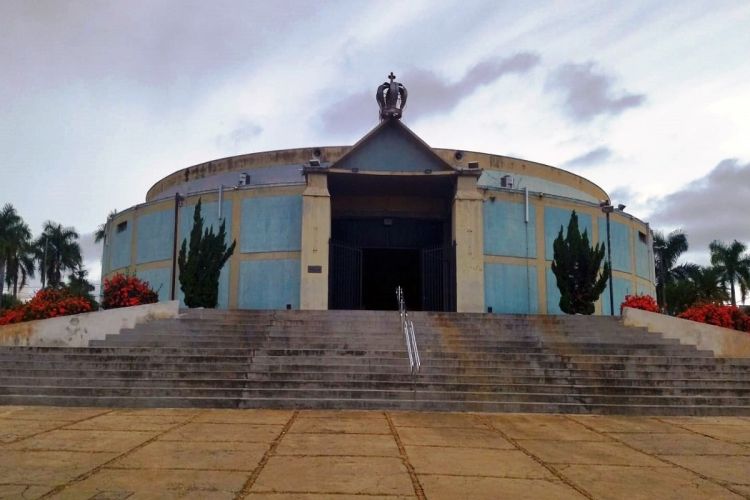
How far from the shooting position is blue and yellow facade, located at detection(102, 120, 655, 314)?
63.2ft

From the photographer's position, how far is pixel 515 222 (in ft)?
74.1

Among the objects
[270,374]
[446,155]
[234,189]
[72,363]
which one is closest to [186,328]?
[72,363]

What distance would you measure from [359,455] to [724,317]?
1300 centimetres

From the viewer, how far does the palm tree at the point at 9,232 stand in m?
45.8

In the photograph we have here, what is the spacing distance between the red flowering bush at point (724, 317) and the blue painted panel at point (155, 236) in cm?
1782

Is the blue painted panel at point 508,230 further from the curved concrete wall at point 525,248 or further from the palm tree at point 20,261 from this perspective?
the palm tree at point 20,261

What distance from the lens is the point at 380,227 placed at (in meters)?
22.8

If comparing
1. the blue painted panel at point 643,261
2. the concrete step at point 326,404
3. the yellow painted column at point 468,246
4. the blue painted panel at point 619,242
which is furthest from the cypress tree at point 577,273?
the concrete step at point 326,404

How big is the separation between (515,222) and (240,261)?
9.92 meters

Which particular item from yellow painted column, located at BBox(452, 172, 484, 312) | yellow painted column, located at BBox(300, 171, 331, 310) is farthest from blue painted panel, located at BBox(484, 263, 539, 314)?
yellow painted column, located at BBox(300, 171, 331, 310)

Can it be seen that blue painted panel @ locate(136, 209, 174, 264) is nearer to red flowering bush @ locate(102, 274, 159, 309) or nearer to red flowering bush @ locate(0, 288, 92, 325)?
red flowering bush @ locate(102, 274, 159, 309)

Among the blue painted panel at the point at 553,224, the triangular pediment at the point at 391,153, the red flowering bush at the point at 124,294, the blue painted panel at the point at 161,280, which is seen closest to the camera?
the red flowering bush at the point at 124,294

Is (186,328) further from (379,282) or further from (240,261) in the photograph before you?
(379,282)

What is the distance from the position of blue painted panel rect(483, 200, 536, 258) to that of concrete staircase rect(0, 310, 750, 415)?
8274 mm
